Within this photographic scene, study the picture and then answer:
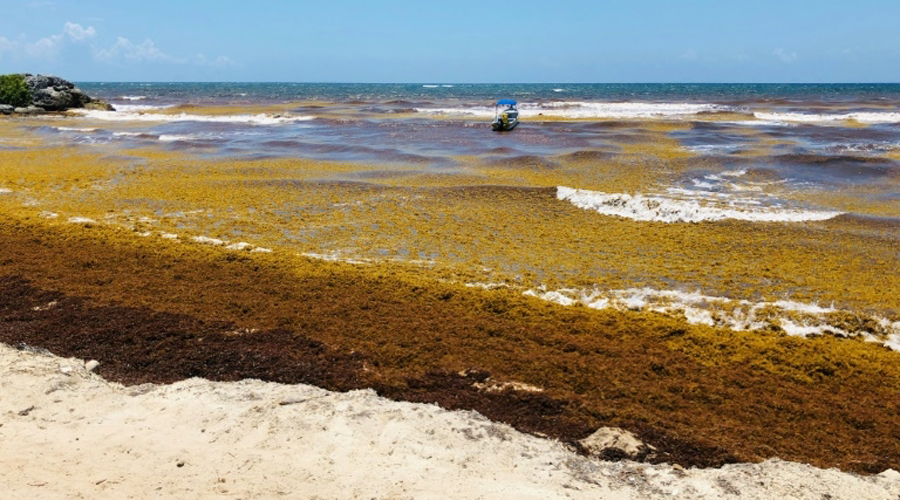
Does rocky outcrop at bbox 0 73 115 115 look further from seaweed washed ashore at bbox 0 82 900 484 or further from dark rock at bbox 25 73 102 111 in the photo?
seaweed washed ashore at bbox 0 82 900 484

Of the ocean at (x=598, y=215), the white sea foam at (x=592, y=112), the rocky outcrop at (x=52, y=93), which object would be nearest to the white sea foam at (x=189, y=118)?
the rocky outcrop at (x=52, y=93)

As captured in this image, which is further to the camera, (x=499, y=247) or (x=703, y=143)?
(x=703, y=143)

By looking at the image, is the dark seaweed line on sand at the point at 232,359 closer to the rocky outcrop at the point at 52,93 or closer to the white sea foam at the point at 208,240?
the white sea foam at the point at 208,240

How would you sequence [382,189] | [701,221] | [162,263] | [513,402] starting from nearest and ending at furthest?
1. [513,402]
2. [162,263]
3. [701,221]
4. [382,189]

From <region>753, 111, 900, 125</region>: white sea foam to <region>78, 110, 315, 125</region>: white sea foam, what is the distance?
36.3 m

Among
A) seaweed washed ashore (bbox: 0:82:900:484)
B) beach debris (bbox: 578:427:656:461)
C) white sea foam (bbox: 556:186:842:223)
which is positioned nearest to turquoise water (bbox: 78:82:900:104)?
seaweed washed ashore (bbox: 0:82:900:484)

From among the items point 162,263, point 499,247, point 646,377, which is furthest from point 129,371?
point 499,247

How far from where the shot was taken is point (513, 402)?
20.4ft

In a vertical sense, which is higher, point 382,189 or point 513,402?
point 382,189

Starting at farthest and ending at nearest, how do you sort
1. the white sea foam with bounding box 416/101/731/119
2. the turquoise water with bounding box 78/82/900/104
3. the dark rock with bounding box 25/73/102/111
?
the turquoise water with bounding box 78/82/900/104 < the white sea foam with bounding box 416/101/731/119 < the dark rock with bounding box 25/73/102/111

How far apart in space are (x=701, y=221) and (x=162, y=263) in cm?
1100

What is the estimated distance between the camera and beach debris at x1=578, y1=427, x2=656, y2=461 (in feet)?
17.7

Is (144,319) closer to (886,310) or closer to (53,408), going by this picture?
(53,408)

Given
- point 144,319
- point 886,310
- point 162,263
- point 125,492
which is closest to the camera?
point 125,492
